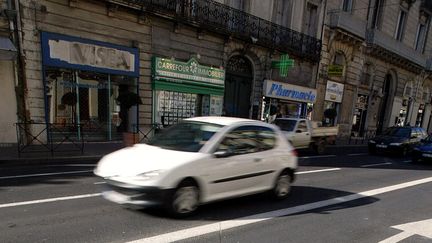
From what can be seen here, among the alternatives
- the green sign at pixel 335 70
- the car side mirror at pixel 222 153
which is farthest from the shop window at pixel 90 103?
the green sign at pixel 335 70

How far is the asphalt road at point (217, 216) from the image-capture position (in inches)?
168

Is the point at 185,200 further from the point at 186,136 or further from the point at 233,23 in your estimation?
the point at 233,23

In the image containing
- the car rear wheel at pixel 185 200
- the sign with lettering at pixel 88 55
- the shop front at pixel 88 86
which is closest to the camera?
the car rear wheel at pixel 185 200

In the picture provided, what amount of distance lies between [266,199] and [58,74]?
9.78m

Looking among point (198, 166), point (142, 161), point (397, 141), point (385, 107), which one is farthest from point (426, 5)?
point (142, 161)

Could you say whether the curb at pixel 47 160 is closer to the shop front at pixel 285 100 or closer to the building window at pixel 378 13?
the shop front at pixel 285 100

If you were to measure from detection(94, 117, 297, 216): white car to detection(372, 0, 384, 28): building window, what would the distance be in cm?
2678

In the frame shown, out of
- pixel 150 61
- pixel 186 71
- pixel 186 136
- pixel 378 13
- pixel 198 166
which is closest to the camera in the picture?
pixel 198 166

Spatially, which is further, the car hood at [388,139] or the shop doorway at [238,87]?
the shop doorway at [238,87]

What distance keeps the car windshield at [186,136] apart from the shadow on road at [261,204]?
3.55ft

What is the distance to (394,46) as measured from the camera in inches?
1155

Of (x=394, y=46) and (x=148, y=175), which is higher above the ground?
(x=394, y=46)

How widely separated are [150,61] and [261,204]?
403 inches

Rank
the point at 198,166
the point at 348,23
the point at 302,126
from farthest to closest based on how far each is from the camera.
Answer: the point at 348,23, the point at 302,126, the point at 198,166
